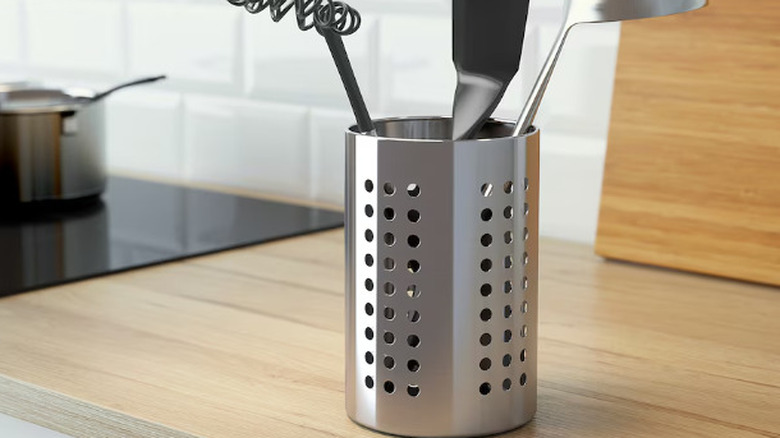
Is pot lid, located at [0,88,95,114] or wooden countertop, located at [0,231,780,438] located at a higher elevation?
pot lid, located at [0,88,95,114]

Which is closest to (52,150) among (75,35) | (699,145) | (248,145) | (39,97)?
(39,97)

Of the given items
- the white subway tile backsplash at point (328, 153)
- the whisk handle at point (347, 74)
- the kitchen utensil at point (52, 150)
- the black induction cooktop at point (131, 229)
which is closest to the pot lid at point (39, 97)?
the kitchen utensil at point (52, 150)

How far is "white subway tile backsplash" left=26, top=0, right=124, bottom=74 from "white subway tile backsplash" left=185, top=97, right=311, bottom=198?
0.20m

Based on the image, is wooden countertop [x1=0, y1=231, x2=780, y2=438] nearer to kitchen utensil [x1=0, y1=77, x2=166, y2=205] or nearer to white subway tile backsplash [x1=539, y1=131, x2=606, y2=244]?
white subway tile backsplash [x1=539, y1=131, x2=606, y2=244]

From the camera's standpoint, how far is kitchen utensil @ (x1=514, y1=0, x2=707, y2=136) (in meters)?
0.74

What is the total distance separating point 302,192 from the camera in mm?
1534

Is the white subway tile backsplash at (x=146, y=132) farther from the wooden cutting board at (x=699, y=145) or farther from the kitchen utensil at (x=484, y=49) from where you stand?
the kitchen utensil at (x=484, y=49)

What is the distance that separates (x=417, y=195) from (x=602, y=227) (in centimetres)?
53

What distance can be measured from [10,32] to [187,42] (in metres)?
0.44

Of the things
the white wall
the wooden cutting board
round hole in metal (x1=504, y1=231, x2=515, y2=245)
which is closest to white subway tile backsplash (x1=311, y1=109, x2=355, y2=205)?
the white wall

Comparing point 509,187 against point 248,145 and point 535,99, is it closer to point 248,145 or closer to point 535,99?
point 535,99

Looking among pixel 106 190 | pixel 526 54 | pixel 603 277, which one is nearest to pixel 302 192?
pixel 106 190

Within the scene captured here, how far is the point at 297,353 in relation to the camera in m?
0.91

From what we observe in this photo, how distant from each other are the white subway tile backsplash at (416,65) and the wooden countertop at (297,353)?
26 cm
